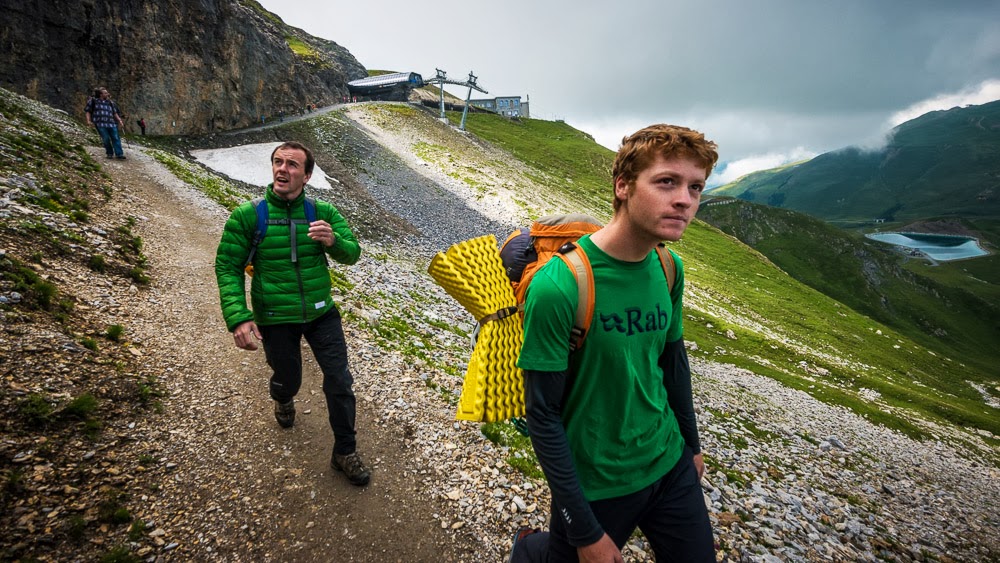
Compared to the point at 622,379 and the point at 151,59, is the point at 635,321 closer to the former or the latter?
the point at 622,379

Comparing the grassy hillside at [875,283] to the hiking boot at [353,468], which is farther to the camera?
the grassy hillside at [875,283]

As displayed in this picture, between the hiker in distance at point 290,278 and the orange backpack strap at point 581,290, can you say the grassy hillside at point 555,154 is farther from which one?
the orange backpack strap at point 581,290

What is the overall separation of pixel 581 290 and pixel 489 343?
834 mm

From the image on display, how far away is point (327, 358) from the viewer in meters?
5.59

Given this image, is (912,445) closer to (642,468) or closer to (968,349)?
(642,468)

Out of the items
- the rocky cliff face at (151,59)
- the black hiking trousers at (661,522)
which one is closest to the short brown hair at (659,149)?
the black hiking trousers at (661,522)

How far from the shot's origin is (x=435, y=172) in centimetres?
A: 4425

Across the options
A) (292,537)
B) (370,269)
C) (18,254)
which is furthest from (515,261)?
(370,269)

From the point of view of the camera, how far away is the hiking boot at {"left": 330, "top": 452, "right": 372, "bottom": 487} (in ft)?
19.3

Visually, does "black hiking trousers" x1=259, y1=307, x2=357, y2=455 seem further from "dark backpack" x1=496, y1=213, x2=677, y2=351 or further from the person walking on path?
the person walking on path

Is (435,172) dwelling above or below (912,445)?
above

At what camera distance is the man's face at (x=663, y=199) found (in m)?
2.52

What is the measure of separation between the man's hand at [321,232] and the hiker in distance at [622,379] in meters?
3.60

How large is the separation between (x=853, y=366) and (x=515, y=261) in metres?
52.9
